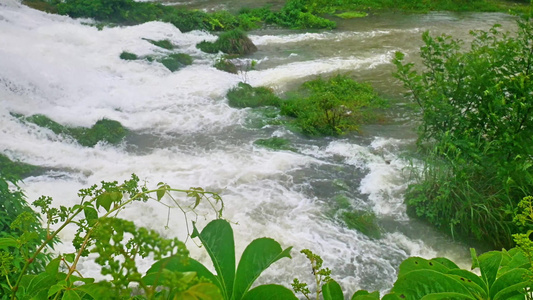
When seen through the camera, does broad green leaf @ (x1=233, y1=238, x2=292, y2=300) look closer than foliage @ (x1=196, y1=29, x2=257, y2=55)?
Yes

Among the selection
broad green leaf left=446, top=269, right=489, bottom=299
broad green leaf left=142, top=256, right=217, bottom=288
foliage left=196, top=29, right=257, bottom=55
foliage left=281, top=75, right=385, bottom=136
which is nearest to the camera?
broad green leaf left=142, top=256, right=217, bottom=288

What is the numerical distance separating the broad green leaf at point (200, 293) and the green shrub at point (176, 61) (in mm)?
9265

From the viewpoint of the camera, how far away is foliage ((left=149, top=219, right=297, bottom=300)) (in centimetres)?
88

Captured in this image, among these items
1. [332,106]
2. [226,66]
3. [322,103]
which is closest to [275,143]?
[322,103]

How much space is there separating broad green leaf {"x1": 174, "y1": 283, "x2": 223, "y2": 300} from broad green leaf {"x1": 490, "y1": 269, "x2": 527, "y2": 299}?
659 mm

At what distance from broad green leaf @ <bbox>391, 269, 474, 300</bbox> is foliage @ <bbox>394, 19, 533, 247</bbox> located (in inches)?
150

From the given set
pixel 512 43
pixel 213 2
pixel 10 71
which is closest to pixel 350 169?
pixel 512 43

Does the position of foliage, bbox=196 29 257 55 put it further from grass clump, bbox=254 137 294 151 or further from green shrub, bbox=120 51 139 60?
grass clump, bbox=254 137 294 151

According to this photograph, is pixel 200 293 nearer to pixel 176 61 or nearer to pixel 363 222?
pixel 363 222

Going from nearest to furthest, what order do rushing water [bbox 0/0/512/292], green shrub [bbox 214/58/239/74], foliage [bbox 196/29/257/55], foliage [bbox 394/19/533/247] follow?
1. foliage [bbox 394/19/533/247]
2. rushing water [bbox 0/0/512/292]
3. green shrub [bbox 214/58/239/74]
4. foliage [bbox 196/29/257/55]

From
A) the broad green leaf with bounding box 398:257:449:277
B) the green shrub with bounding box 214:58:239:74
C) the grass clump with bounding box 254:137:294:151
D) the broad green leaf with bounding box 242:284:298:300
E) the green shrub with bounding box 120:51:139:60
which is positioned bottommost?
the grass clump with bounding box 254:137:294:151

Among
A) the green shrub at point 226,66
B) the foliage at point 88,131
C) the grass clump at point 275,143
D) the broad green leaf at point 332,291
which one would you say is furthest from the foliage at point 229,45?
the broad green leaf at point 332,291

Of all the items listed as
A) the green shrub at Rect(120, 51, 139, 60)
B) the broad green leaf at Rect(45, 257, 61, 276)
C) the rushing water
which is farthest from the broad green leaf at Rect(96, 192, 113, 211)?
the green shrub at Rect(120, 51, 139, 60)

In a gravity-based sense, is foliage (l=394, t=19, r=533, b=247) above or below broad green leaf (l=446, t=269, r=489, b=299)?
below
